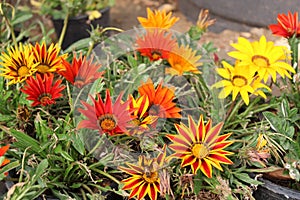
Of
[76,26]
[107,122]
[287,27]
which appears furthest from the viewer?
[76,26]

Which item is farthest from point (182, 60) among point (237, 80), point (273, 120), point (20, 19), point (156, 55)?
point (20, 19)

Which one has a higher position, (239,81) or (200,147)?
(239,81)

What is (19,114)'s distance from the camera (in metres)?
1.37

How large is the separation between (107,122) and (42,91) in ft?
0.70

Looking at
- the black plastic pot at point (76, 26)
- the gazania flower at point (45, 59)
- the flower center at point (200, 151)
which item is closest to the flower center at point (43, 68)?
the gazania flower at point (45, 59)

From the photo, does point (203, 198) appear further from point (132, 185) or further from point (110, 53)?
point (110, 53)

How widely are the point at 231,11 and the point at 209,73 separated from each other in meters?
1.28

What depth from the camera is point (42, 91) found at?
1.31 metres

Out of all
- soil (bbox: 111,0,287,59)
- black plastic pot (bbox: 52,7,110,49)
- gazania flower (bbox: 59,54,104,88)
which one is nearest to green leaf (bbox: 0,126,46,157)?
gazania flower (bbox: 59,54,104,88)

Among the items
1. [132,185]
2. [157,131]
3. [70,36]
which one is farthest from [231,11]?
[132,185]

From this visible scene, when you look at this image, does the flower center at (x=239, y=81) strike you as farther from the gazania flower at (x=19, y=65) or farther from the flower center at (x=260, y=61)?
the gazania flower at (x=19, y=65)

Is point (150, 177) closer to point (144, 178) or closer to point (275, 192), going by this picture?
point (144, 178)

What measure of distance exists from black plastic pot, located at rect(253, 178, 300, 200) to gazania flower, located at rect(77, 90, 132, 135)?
0.41 metres

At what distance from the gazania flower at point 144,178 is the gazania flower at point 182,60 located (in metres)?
0.34
